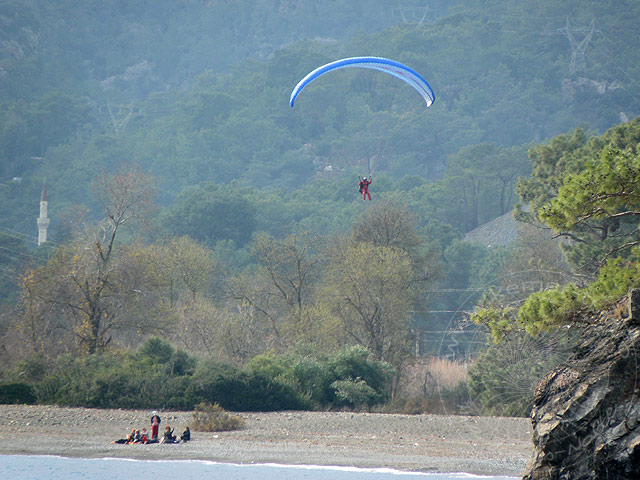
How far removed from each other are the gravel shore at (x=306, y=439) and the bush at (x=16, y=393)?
2.97 ft

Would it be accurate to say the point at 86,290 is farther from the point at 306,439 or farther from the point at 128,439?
the point at 306,439

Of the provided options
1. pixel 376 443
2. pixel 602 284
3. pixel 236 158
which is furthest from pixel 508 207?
pixel 602 284

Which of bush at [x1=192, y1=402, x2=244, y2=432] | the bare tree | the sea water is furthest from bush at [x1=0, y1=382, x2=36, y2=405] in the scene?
the sea water

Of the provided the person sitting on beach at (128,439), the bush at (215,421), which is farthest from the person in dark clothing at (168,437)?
the bush at (215,421)

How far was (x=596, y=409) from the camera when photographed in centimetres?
936

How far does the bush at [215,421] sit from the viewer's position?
22.3 meters

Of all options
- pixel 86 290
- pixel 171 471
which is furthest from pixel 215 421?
pixel 86 290

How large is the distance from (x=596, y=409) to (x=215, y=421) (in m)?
15.0

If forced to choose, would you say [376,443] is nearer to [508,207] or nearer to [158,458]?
[158,458]

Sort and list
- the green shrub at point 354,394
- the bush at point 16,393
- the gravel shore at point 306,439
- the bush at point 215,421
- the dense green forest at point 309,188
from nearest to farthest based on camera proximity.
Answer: the gravel shore at point 306,439 < the bush at point 215,421 < the bush at point 16,393 < the green shrub at point 354,394 < the dense green forest at point 309,188

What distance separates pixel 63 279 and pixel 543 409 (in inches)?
1073

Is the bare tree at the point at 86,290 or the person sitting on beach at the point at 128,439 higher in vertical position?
the bare tree at the point at 86,290

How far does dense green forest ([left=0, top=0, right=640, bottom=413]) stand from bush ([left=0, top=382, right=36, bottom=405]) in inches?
33.7

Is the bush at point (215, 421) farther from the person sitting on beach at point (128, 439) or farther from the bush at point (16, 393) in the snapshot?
the bush at point (16, 393)
